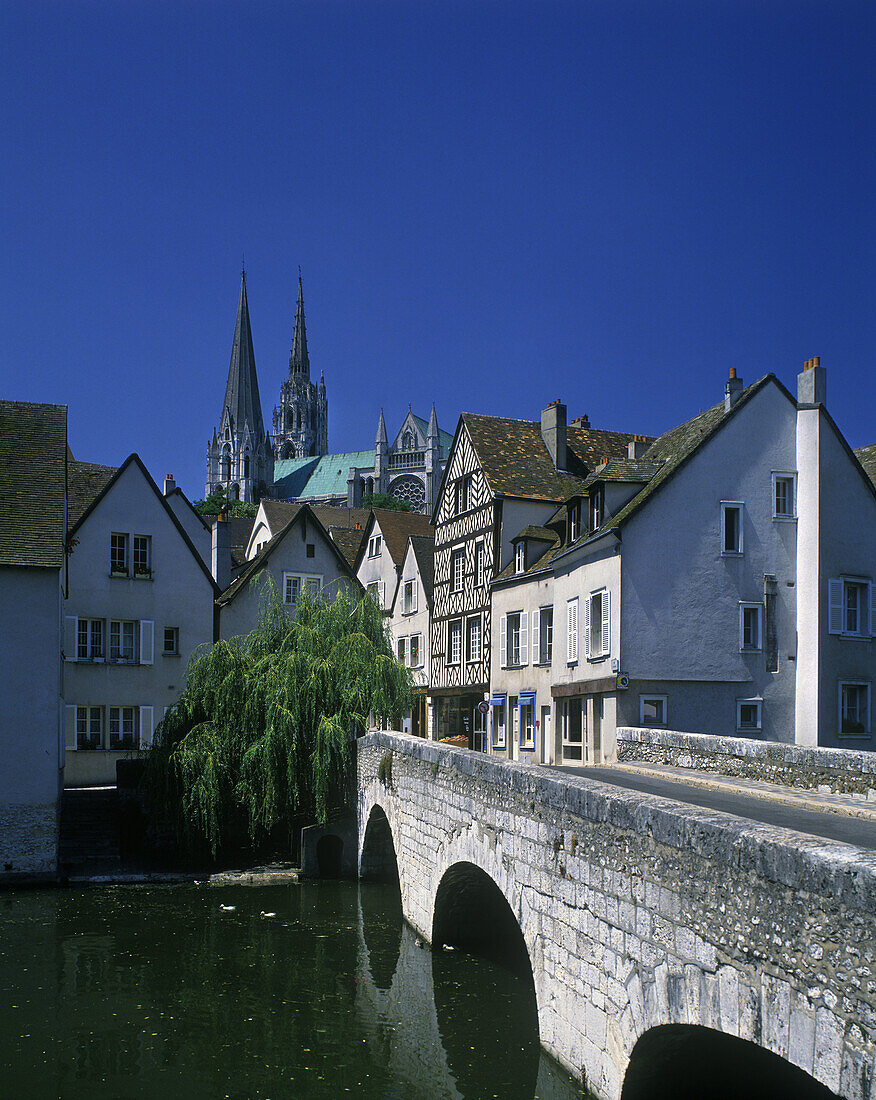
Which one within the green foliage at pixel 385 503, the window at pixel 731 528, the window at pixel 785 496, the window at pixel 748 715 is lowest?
the window at pixel 748 715

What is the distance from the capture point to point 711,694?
21.1m

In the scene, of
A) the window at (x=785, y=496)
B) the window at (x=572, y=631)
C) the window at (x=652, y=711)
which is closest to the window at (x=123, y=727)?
the window at (x=572, y=631)

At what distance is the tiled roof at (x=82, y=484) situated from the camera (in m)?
26.9

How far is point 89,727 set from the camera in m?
25.6

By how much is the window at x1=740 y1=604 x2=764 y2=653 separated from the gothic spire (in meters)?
113

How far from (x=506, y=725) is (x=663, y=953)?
19.9 m

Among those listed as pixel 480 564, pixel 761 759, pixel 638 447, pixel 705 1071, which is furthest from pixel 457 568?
pixel 705 1071

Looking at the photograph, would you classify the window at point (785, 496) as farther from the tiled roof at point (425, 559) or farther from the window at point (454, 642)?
the tiled roof at point (425, 559)

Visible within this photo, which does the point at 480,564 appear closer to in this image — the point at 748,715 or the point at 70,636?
the point at 748,715

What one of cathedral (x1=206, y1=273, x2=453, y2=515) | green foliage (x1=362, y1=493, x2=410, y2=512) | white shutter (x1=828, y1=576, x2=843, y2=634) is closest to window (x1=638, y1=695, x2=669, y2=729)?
white shutter (x1=828, y1=576, x2=843, y2=634)

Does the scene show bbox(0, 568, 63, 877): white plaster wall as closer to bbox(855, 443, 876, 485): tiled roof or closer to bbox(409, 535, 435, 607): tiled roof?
bbox(409, 535, 435, 607): tiled roof

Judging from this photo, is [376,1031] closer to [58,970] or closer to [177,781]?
[58,970]

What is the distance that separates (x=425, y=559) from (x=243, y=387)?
344 ft

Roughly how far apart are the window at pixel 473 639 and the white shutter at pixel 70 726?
10.5m
